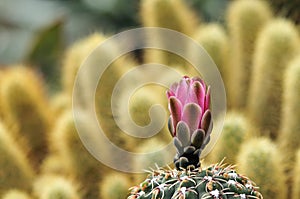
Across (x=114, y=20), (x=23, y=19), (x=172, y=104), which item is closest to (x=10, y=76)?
(x=172, y=104)

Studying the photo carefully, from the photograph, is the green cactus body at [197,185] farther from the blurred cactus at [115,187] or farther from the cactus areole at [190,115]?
the blurred cactus at [115,187]

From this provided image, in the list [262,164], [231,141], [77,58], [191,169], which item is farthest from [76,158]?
[191,169]

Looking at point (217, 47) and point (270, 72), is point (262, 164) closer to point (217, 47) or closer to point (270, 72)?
point (270, 72)

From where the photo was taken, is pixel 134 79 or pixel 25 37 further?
pixel 25 37

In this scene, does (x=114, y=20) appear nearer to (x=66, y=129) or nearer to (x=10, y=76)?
(x=10, y=76)

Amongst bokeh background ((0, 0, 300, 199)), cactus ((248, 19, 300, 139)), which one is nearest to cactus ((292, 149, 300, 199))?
bokeh background ((0, 0, 300, 199))

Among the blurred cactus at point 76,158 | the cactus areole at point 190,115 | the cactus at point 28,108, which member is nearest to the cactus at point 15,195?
the blurred cactus at point 76,158
